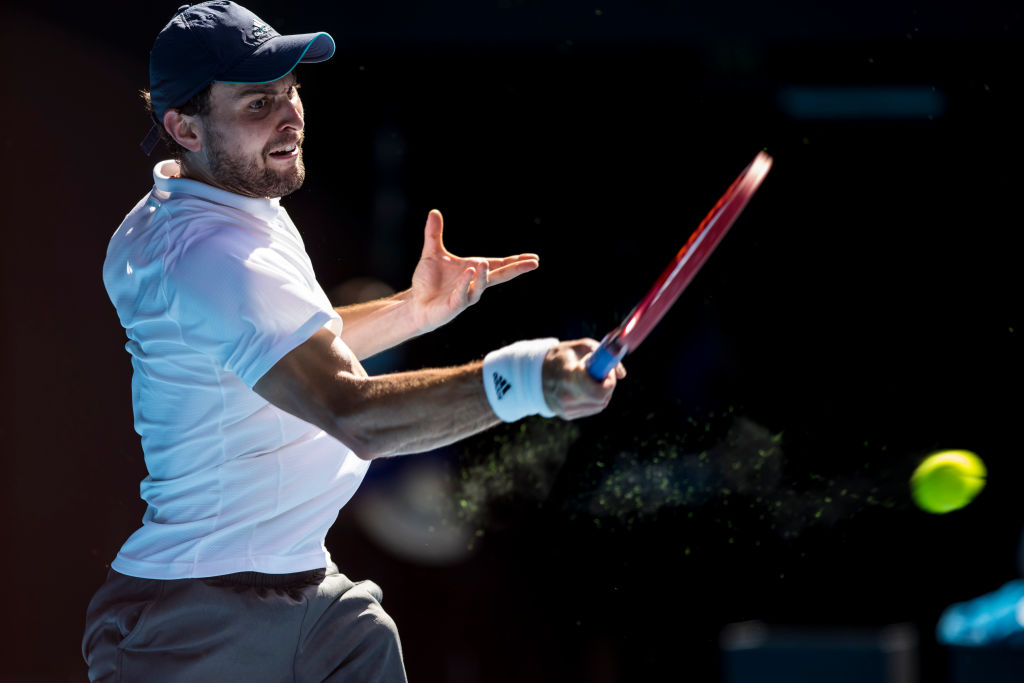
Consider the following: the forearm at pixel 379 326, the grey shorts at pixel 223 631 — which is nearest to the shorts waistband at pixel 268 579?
the grey shorts at pixel 223 631

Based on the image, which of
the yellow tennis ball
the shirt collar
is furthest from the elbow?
the yellow tennis ball

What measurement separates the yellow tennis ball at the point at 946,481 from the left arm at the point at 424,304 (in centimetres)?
220

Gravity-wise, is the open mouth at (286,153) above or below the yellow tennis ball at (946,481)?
above

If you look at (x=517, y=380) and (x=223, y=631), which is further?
(x=223, y=631)

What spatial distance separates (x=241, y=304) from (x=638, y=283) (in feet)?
7.79

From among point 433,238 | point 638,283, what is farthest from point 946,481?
point 433,238

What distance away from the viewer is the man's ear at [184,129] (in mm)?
2369

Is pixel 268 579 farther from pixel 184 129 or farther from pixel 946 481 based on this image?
pixel 946 481

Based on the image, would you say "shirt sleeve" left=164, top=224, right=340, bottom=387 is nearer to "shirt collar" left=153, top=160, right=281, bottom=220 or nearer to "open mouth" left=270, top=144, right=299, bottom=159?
"shirt collar" left=153, top=160, right=281, bottom=220

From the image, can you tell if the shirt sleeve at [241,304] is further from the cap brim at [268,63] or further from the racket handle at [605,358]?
the racket handle at [605,358]

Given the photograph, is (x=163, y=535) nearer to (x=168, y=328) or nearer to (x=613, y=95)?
(x=168, y=328)

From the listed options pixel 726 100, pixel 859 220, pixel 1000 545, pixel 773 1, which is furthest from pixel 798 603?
pixel 773 1

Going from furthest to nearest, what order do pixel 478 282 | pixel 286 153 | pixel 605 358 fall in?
1. pixel 478 282
2. pixel 286 153
3. pixel 605 358

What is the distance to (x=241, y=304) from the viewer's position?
78.2 inches
